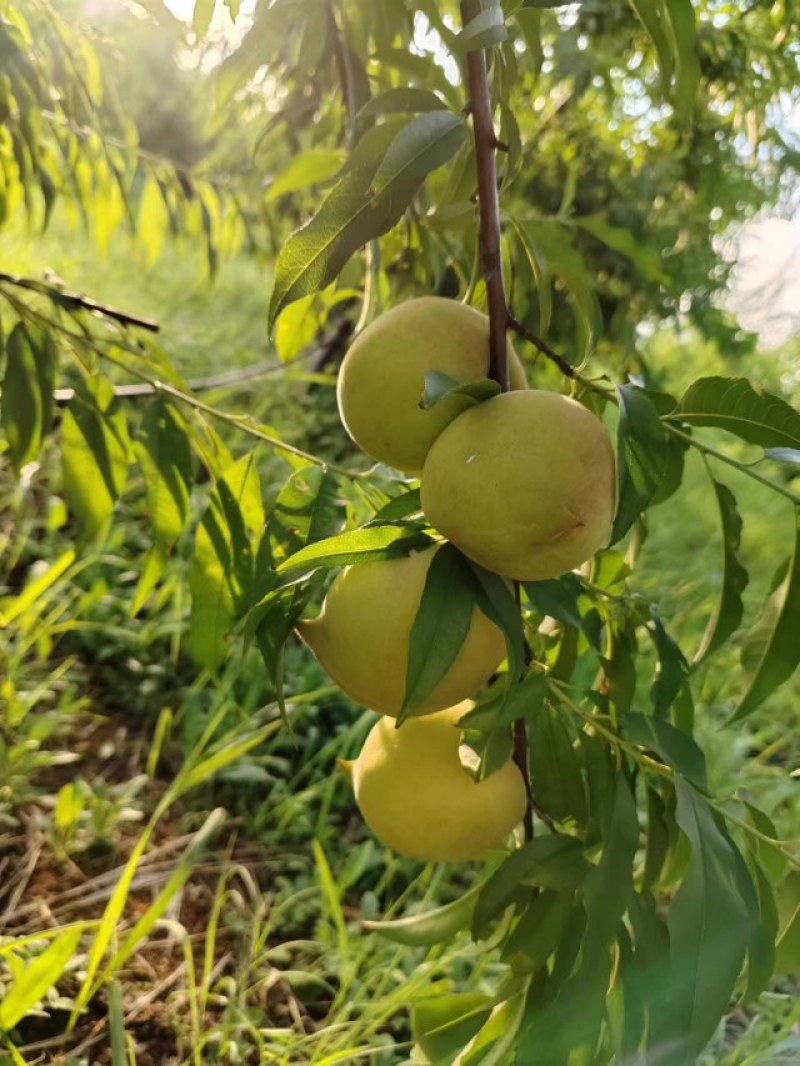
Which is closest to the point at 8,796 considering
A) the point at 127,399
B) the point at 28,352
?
the point at 28,352

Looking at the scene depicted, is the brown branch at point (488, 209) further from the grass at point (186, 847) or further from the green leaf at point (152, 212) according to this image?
the green leaf at point (152, 212)

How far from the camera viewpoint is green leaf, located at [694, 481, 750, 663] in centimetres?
60

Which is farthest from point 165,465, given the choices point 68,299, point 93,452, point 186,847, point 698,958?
point 186,847

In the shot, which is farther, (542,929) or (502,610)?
(542,929)

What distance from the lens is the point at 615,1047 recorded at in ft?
1.60

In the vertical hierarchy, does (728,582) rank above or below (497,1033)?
above

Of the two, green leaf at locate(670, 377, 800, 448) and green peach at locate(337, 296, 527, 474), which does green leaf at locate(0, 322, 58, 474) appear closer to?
green peach at locate(337, 296, 527, 474)

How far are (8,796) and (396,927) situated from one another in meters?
0.78

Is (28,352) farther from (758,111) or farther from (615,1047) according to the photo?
(758,111)

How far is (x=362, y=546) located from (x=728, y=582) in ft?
0.95

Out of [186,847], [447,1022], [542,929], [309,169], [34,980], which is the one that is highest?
[309,169]

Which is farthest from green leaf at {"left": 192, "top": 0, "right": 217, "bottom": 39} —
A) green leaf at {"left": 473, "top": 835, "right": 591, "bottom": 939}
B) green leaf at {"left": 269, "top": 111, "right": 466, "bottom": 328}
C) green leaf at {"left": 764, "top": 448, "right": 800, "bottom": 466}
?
green leaf at {"left": 473, "top": 835, "right": 591, "bottom": 939}

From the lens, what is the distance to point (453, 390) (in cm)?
44

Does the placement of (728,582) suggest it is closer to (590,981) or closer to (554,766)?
(554,766)
